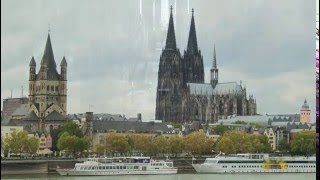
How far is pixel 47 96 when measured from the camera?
1634cm

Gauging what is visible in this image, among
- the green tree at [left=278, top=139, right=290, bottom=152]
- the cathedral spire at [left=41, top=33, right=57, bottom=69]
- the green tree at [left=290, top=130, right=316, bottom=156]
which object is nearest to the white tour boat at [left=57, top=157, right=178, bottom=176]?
the cathedral spire at [left=41, top=33, right=57, bottom=69]

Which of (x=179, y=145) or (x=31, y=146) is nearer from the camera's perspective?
(x=31, y=146)

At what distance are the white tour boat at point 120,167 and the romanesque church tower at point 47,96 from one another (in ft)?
12.6

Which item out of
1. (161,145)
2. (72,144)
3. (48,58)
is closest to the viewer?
(72,144)

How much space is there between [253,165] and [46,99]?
6.18m

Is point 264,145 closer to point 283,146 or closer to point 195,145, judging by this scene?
point 283,146

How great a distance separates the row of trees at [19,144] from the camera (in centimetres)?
1212

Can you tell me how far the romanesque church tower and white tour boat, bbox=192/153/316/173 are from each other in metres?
4.49

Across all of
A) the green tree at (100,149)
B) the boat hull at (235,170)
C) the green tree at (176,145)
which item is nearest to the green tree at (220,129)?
the green tree at (176,145)

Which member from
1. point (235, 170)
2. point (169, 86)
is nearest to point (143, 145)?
point (235, 170)

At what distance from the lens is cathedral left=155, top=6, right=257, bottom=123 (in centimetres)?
1852

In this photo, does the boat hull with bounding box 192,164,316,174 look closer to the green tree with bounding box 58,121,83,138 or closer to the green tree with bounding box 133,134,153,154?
the green tree with bounding box 133,134,153,154

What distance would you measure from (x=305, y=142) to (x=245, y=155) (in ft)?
5.90

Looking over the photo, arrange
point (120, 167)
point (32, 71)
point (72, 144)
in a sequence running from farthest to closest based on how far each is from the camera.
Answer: point (32, 71) → point (72, 144) → point (120, 167)
